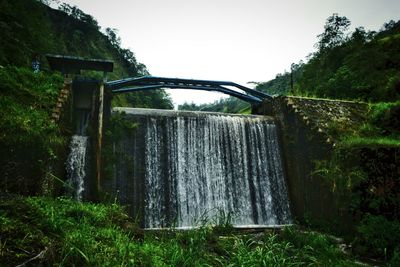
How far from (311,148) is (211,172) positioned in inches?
139

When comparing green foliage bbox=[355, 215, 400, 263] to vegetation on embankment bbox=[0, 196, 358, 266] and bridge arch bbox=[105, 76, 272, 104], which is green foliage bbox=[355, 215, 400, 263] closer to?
vegetation on embankment bbox=[0, 196, 358, 266]

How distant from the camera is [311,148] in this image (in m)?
10.7

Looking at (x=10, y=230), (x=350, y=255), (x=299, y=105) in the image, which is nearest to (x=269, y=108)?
(x=299, y=105)

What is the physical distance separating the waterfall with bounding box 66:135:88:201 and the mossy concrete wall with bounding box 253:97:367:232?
7.03 meters

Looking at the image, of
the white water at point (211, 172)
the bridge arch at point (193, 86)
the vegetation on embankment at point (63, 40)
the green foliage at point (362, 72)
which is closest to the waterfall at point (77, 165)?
the white water at point (211, 172)

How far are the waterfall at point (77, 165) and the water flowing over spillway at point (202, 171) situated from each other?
4.14 feet

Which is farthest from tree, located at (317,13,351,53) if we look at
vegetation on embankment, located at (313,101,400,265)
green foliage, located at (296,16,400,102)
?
vegetation on embankment, located at (313,101,400,265)

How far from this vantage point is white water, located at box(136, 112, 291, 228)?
1005 cm

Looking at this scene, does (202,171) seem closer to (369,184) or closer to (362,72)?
(369,184)

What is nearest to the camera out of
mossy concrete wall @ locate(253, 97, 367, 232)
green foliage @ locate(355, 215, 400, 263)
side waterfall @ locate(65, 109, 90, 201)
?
green foliage @ locate(355, 215, 400, 263)

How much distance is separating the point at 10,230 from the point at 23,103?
596cm

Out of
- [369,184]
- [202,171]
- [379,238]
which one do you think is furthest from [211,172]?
[379,238]

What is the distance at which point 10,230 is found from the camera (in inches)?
127

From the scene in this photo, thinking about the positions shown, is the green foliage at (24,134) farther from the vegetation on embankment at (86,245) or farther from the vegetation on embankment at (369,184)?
the vegetation on embankment at (369,184)
